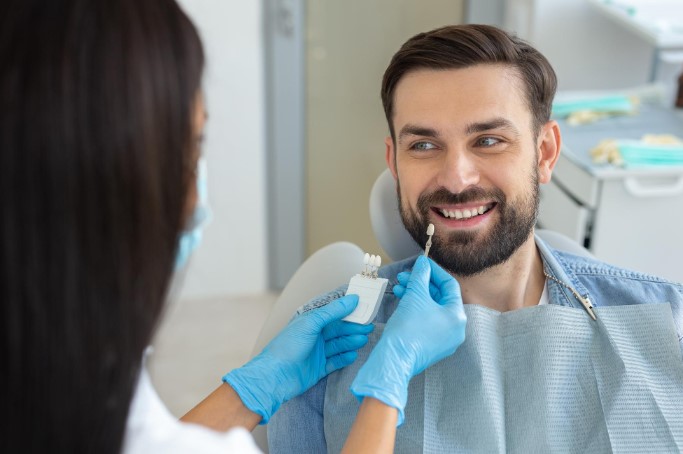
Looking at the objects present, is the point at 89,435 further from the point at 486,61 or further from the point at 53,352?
the point at 486,61

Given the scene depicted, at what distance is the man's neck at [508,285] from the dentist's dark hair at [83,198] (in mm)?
769

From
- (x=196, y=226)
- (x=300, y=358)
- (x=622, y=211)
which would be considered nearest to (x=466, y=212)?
(x=300, y=358)

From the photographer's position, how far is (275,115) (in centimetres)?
302

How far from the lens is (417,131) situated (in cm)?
136

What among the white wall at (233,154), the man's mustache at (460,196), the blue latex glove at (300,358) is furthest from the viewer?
the white wall at (233,154)

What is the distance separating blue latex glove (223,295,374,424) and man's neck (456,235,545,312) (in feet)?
0.78

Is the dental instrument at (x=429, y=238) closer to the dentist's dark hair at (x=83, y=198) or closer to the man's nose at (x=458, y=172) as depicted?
the man's nose at (x=458, y=172)

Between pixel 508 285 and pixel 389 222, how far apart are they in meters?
0.26

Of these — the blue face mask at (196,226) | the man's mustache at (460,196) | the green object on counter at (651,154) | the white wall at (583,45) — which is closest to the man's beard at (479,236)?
the man's mustache at (460,196)

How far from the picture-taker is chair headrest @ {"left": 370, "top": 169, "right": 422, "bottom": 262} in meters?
1.48

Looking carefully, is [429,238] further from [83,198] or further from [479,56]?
[83,198]

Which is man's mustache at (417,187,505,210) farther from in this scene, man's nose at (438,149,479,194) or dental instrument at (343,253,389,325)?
dental instrument at (343,253,389,325)

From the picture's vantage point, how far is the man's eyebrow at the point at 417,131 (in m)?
1.35

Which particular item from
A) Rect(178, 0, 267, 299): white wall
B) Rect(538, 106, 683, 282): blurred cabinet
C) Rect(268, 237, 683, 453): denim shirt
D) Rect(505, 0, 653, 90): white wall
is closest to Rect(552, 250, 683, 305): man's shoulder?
Rect(268, 237, 683, 453): denim shirt
